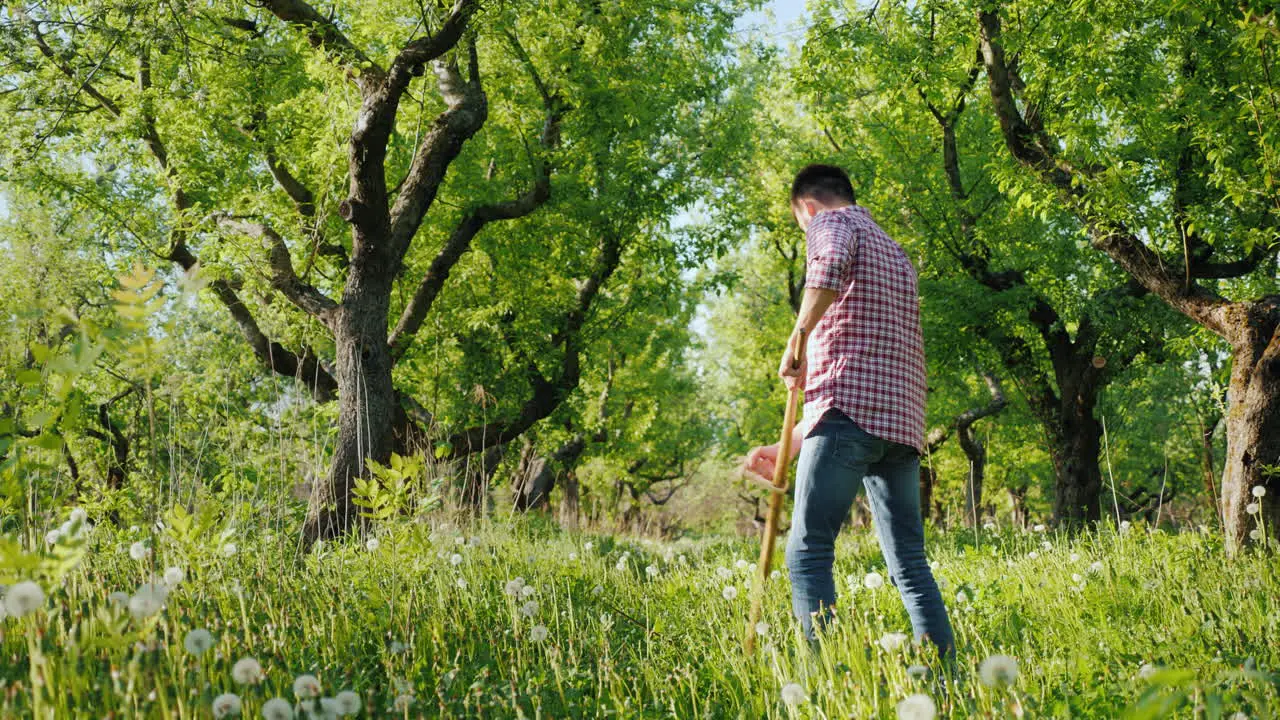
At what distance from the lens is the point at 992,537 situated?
26.8 feet

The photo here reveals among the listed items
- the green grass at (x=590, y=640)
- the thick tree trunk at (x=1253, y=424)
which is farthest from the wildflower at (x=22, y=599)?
the thick tree trunk at (x=1253, y=424)

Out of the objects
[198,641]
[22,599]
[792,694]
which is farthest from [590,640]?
[22,599]

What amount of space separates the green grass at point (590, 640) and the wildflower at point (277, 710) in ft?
0.62

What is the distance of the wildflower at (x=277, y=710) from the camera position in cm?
163

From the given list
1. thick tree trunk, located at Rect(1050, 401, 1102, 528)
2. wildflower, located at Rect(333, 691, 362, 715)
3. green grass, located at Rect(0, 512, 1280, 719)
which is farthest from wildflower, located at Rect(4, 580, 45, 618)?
thick tree trunk, located at Rect(1050, 401, 1102, 528)

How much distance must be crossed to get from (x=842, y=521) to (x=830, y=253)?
1045 millimetres

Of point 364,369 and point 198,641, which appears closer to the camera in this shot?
point 198,641

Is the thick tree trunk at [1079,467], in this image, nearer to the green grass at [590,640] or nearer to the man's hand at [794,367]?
the green grass at [590,640]

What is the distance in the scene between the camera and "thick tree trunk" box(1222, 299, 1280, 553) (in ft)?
20.6

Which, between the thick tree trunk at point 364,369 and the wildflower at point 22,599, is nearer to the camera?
the wildflower at point 22,599

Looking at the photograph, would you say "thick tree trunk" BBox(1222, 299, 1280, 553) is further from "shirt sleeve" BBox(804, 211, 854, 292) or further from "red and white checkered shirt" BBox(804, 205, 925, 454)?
"shirt sleeve" BBox(804, 211, 854, 292)

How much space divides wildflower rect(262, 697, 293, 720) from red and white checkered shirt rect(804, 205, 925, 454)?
7.20 ft

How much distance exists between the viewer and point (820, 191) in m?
3.77

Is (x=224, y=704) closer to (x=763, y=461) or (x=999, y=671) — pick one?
(x=999, y=671)
